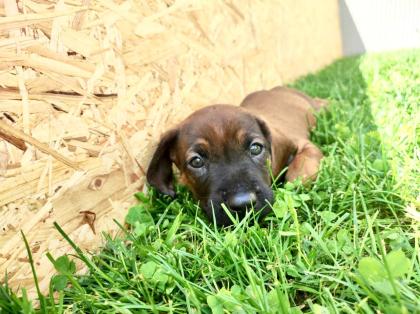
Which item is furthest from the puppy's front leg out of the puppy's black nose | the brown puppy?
the puppy's black nose

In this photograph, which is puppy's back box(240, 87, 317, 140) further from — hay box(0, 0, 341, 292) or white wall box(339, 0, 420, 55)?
white wall box(339, 0, 420, 55)

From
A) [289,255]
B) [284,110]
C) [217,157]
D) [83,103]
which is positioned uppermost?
[83,103]

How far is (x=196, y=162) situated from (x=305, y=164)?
2.63 ft

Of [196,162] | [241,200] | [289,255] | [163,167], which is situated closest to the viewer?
[289,255]

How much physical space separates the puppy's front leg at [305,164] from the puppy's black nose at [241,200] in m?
0.44

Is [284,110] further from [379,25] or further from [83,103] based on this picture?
[379,25]

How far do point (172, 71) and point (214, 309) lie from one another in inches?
88.0

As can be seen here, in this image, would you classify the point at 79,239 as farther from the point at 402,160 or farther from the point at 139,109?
the point at 402,160

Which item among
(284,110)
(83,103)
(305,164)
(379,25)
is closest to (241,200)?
(305,164)

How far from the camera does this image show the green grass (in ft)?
5.55

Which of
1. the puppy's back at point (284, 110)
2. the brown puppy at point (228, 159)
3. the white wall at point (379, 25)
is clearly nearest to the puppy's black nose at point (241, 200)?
the brown puppy at point (228, 159)

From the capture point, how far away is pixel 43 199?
2402mm

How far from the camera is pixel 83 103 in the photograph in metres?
2.66

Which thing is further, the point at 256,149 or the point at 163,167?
the point at 163,167
